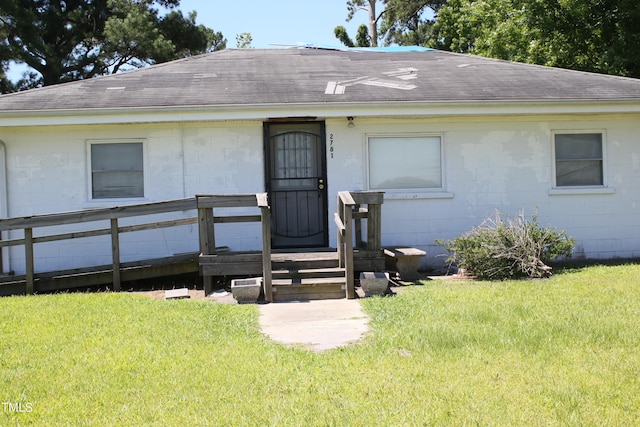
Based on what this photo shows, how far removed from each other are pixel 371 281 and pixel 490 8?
2063 centimetres

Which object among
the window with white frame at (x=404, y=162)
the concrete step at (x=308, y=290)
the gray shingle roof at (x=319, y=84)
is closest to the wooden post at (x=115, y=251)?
the gray shingle roof at (x=319, y=84)

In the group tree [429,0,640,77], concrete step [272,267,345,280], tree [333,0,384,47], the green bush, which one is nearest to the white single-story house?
the green bush

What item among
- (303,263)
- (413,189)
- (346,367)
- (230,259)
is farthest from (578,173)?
(346,367)

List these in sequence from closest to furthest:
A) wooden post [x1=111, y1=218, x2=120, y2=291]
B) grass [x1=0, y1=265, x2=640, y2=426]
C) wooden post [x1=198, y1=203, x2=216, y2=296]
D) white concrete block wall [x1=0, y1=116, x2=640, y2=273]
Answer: grass [x1=0, y1=265, x2=640, y2=426] → wooden post [x1=198, y1=203, x2=216, y2=296] → wooden post [x1=111, y1=218, x2=120, y2=291] → white concrete block wall [x1=0, y1=116, x2=640, y2=273]

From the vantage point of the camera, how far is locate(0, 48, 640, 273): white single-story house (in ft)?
35.7

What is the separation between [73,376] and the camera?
519 centimetres

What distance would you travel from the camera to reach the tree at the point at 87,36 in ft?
97.3

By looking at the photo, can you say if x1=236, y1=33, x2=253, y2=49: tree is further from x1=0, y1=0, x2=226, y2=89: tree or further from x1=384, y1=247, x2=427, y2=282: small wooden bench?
x1=384, y1=247, x2=427, y2=282: small wooden bench

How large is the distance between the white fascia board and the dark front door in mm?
814

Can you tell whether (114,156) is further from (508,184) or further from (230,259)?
(508,184)

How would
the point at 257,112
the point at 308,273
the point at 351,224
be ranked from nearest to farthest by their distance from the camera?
the point at 351,224
the point at 308,273
the point at 257,112

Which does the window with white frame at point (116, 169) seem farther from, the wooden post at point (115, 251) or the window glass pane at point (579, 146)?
the window glass pane at point (579, 146)

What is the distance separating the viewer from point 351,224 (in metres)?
8.91

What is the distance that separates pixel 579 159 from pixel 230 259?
6.74 metres
